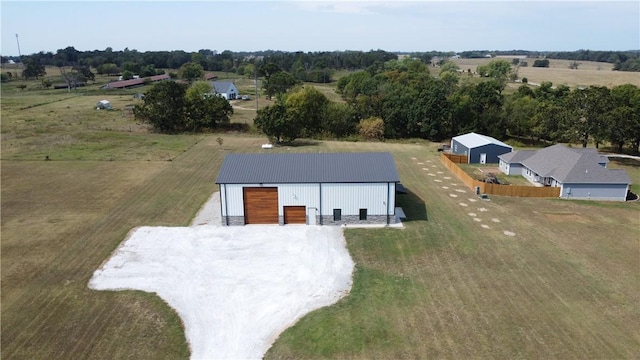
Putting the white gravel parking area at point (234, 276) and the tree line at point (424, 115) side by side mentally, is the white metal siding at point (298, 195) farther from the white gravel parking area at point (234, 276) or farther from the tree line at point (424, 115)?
the tree line at point (424, 115)

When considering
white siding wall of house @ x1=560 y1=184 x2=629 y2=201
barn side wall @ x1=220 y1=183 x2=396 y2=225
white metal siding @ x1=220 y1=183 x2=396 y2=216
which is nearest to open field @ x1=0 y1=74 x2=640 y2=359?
white siding wall of house @ x1=560 y1=184 x2=629 y2=201

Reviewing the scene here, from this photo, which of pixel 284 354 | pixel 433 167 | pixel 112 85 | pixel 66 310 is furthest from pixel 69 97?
pixel 284 354

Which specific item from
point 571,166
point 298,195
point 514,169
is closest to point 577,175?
point 571,166

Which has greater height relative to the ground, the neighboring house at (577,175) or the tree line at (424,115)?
the tree line at (424,115)

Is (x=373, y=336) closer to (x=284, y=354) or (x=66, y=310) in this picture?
(x=284, y=354)

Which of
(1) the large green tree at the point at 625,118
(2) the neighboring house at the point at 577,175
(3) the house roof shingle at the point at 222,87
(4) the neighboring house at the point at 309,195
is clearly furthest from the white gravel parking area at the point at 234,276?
(3) the house roof shingle at the point at 222,87

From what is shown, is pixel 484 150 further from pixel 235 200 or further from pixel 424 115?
pixel 235 200

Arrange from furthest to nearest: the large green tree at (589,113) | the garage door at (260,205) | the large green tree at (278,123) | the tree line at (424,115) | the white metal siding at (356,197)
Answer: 1. the tree line at (424,115)
2. the large green tree at (278,123)
3. the large green tree at (589,113)
4. the garage door at (260,205)
5. the white metal siding at (356,197)
